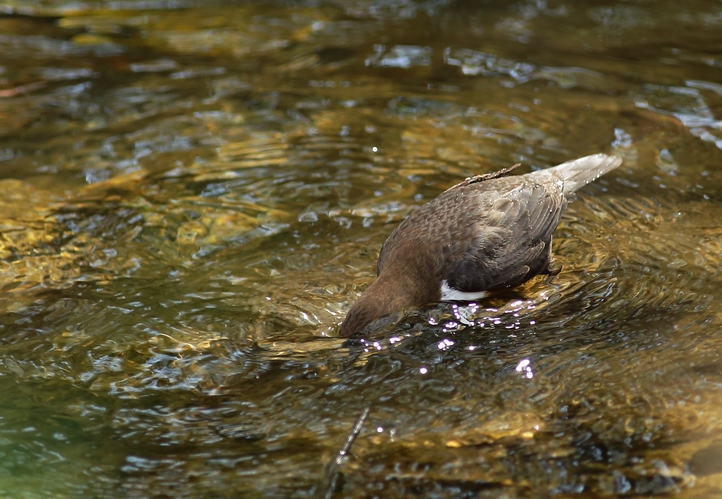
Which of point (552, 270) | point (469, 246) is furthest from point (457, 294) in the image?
point (552, 270)

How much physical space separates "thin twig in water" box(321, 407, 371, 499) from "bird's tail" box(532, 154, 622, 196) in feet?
7.34

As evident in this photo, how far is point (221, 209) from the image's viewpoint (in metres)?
5.15

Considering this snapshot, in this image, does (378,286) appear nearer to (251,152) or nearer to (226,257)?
(226,257)

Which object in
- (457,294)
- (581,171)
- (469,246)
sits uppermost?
(581,171)

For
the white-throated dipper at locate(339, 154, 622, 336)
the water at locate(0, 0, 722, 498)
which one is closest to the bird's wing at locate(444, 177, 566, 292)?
the white-throated dipper at locate(339, 154, 622, 336)

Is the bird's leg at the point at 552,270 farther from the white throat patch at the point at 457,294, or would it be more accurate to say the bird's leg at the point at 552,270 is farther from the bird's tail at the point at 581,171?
the bird's tail at the point at 581,171

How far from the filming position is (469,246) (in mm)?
4266

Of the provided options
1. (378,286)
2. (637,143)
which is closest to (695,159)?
(637,143)

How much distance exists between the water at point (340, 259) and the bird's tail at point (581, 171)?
21cm

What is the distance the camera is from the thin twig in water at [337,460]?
2885 mm

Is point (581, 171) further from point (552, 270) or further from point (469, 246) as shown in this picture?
point (469, 246)

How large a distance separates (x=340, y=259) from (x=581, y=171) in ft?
5.15

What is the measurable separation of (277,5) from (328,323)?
5.90m

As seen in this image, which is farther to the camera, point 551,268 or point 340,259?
point 340,259
